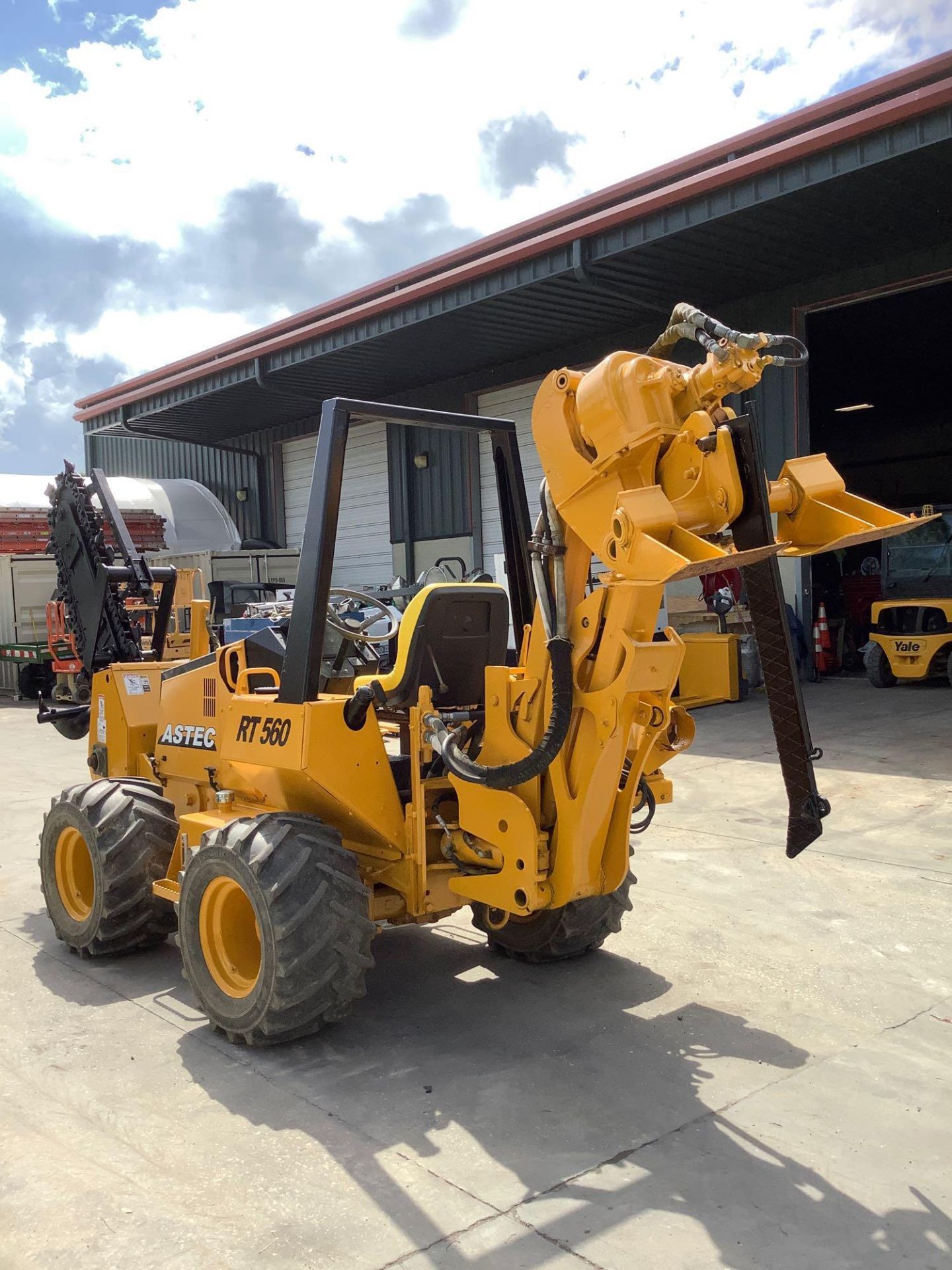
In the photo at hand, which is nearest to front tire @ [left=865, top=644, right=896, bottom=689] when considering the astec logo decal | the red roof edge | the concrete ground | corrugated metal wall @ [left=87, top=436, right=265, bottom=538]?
the red roof edge

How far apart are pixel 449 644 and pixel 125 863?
1852mm

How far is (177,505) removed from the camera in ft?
79.8

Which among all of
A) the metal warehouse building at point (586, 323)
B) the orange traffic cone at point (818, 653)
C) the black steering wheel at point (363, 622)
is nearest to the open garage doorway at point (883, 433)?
the metal warehouse building at point (586, 323)

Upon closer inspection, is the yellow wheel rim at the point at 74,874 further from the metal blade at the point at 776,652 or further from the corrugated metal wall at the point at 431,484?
the corrugated metal wall at the point at 431,484

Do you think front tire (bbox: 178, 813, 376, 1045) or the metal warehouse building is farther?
the metal warehouse building

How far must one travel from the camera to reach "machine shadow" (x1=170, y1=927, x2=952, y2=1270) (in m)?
2.93

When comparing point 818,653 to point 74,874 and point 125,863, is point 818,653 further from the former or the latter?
point 125,863

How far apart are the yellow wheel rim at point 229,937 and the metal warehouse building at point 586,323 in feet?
32.0

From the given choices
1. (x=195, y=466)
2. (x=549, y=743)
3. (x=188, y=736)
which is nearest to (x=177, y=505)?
(x=195, y=466)

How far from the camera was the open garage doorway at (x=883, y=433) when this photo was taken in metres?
15.6

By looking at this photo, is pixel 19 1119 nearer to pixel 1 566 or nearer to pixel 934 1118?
pixel 934 1118

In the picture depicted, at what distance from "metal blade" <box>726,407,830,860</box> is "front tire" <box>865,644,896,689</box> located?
11.6 meters

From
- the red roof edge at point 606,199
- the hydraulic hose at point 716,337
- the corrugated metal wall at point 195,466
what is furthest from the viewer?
the corrugated metal wall at point 195,466

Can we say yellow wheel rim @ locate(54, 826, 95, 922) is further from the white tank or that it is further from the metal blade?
the white tank
